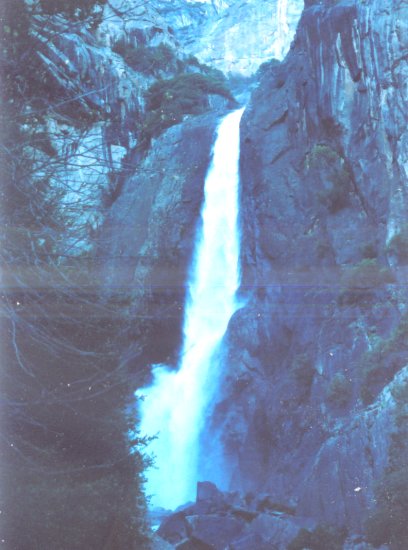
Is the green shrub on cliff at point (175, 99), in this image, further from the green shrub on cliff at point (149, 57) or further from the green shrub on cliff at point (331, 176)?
the green shrub on cliff at point (331, 176)

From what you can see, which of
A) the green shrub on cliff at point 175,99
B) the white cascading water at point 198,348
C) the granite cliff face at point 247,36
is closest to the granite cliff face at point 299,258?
the white cascading water at point 198,348

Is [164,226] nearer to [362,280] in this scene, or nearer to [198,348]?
[198,348]

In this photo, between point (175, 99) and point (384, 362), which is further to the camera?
point (175, 99)

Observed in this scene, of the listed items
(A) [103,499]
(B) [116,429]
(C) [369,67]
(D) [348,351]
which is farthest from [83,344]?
(C) [369,67]

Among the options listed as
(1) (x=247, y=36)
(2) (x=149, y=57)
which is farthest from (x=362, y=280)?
(1) (x=247, y=36)

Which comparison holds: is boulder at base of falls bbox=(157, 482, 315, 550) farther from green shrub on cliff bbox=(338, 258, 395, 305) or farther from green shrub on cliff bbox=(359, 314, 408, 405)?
green shrub on cliff bbox=(338, 258, 395, 305)

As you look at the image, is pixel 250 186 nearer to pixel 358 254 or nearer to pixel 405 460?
pixel 358 254
